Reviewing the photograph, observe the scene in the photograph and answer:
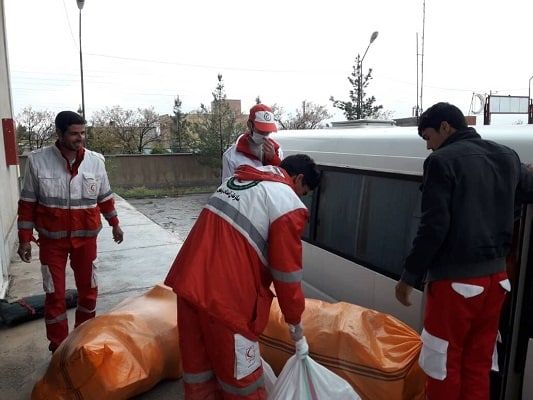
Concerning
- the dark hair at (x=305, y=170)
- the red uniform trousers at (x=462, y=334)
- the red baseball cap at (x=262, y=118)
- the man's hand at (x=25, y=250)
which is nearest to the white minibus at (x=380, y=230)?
the red uniform trousers at (x=462, y=334)

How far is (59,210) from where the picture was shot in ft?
12.4

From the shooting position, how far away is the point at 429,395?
8.01 feet

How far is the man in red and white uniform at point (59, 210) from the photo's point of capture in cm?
372

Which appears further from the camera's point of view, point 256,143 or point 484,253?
point 256,143

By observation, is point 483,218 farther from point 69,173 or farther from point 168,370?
point 69,173

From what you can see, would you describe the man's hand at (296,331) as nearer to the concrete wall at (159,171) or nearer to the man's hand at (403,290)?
the man's hand at (403,290)

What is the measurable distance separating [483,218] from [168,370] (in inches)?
92.2

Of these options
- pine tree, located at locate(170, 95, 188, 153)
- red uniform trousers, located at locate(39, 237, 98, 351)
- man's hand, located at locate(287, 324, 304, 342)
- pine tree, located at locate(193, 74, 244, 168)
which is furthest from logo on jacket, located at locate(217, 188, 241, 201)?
pine tree, located at locate(170, 95, 188, 153)

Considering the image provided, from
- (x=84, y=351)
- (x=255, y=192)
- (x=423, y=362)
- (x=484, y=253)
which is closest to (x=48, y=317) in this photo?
(x=84, y=351)

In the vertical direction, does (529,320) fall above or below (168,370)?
above

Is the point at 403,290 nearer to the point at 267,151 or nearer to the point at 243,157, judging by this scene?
the point at 267,151

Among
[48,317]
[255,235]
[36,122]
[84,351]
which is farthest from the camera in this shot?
[36,122]

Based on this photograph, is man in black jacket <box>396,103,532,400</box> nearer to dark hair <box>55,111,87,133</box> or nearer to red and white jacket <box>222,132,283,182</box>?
red and white jacket <box>222,132,283,182</box>

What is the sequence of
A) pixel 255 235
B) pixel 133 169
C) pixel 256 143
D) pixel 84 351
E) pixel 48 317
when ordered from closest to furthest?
1. pixel 255 235
2. pixel 84 351
3. pixel 48 317
4. pixel 256 143
5. pixel 133 169
